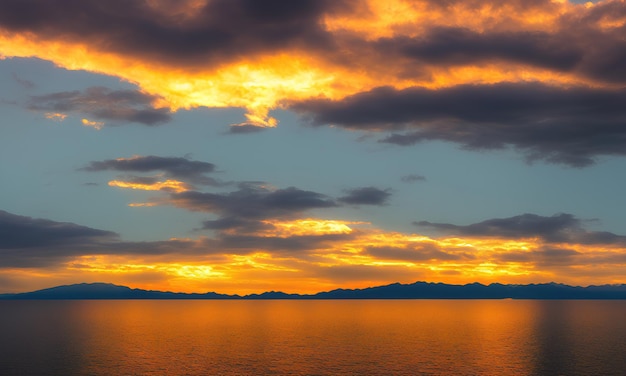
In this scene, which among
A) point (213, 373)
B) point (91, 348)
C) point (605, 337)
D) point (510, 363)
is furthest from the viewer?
point (605, 337)

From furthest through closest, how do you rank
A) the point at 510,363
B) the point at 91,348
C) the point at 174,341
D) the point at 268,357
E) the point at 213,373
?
the point at 174,341, the point at 91,348, the point at 268,357, the point at 510,363, the point at 213,373

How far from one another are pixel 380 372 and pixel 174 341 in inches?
3196

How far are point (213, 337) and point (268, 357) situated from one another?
192 feet

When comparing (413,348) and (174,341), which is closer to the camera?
(413,348)

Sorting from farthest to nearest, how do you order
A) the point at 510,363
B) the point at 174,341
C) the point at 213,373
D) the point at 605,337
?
the point at 605,337 → the point at 174,341 → the point at 510,363 → the point at 213,373

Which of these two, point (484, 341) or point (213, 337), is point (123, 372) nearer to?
point (213, 337)

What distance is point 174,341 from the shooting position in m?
174

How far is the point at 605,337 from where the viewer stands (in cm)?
18600

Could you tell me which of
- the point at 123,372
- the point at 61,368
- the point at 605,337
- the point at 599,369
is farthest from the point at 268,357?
the point at 605,337

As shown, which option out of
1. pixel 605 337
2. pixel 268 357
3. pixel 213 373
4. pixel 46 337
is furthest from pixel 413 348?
pixel 46 337

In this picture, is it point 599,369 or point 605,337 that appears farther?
point 605,337

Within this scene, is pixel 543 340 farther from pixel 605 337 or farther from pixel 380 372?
pixel 380 372

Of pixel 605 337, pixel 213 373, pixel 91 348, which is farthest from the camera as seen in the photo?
pixel 605 337

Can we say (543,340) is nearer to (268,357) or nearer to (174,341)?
(268,357)
